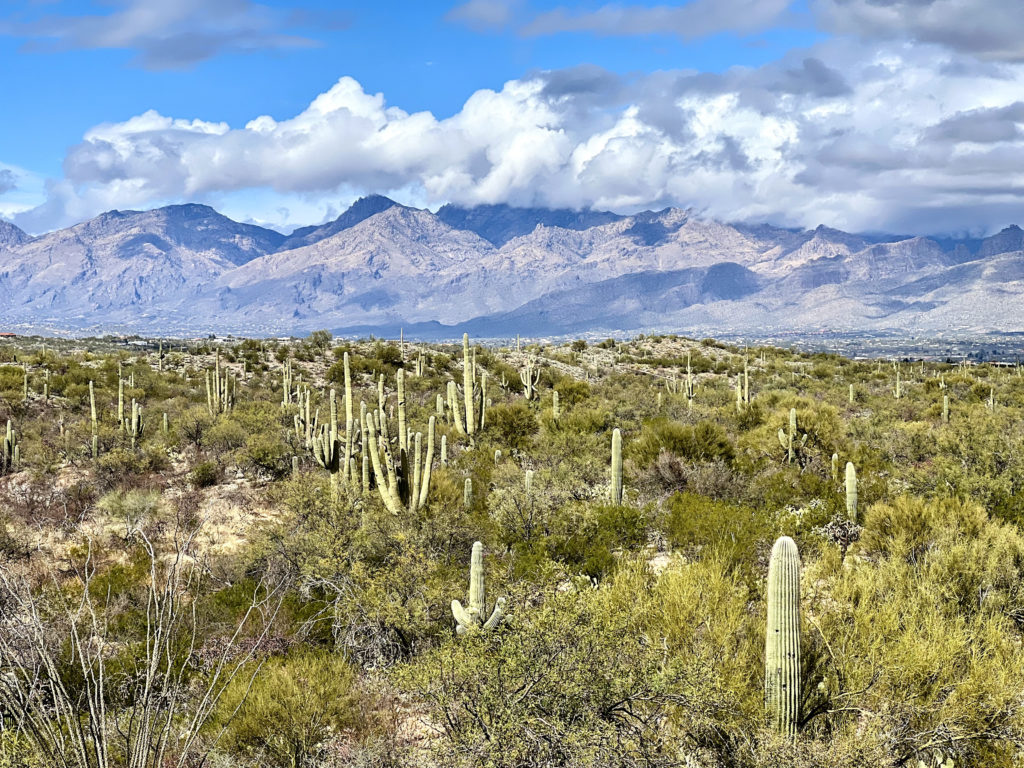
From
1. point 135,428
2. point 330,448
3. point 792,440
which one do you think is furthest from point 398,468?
point 135,428

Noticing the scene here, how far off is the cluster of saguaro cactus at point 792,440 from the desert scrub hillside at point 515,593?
4.1 inches

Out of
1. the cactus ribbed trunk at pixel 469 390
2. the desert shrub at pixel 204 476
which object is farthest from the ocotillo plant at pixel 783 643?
the desert shrub at pixel 204 476

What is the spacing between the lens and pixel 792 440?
1994 centimetres

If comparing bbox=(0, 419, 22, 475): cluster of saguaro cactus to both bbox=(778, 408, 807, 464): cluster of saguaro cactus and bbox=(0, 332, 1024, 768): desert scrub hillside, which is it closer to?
bbox=(0, 332, 1024, 768): desert scrub hillside

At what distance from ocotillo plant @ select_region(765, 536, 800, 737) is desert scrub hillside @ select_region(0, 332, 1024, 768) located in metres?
0.02

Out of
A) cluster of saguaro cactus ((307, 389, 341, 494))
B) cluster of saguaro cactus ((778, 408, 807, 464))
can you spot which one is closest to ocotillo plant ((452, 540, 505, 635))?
cluster of saguaro cactus ((307, 389, 341, 494))

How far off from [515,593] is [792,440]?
12243 millimetres

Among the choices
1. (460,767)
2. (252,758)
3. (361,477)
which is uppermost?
(361,477)

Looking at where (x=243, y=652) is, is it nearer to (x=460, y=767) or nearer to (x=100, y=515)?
(x=460, y=767)

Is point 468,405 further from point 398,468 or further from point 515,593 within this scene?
point 515,593

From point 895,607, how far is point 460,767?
5531 millimetres

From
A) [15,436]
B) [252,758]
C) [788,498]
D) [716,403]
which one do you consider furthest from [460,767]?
[716,403]

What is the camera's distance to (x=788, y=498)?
16.3 m

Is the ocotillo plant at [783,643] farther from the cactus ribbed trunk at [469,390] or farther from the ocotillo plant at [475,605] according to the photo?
the cactus ribbed trunk at [469,390]
